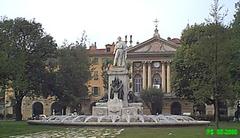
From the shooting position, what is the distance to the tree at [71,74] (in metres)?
66.7

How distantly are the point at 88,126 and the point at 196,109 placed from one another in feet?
196

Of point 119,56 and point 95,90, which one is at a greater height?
point 119,56

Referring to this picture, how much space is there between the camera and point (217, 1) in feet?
108

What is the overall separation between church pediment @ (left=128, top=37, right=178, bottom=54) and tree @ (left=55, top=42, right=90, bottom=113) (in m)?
33.8

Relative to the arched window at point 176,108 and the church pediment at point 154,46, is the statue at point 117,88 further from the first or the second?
the arched window at point 176,108

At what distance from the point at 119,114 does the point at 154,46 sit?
202 feet

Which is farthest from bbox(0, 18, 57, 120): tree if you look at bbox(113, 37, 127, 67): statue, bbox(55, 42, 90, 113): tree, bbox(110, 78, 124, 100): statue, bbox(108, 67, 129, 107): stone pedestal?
bbox(110, 78, 124, 100): statue

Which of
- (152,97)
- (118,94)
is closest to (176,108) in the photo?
(152,97)

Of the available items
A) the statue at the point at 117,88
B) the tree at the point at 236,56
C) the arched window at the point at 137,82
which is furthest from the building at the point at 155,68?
the statue at the point at 117,88

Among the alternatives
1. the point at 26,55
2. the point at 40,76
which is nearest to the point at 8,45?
the point at 26,55

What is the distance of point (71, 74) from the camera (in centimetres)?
6794

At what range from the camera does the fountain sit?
39000 millimetres

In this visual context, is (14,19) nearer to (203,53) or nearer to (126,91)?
→ (126,91)

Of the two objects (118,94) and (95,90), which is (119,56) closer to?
(118,94)
